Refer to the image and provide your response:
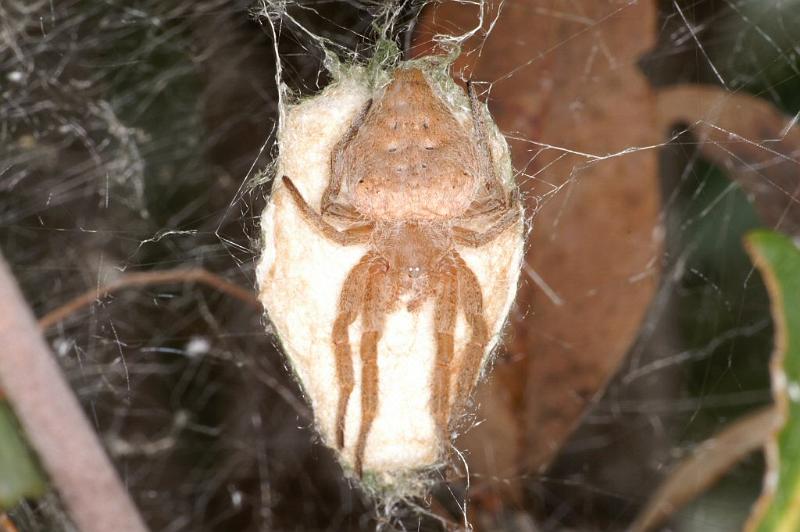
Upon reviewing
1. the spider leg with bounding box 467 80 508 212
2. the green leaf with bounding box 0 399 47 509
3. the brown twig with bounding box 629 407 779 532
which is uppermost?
the spider leg with bounding box 467 80 508 212

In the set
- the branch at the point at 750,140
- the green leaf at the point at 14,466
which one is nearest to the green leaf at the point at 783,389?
the branch at the point at 750,140

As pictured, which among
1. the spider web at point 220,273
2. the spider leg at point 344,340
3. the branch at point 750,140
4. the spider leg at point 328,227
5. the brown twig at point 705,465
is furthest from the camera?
the spider web at point 220,273

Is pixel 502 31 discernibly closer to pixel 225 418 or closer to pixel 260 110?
pixel 260 110

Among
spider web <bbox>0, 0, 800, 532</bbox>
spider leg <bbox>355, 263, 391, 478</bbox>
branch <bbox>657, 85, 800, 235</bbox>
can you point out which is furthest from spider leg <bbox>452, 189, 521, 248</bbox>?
branch <bbox>657, 85, 800, 235</bbox>

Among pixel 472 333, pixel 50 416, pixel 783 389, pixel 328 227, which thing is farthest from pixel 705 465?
pixel 50 416

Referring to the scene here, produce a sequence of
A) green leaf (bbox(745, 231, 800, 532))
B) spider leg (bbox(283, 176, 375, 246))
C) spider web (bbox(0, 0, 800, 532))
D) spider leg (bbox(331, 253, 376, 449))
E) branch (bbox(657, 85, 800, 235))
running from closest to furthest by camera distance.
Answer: green leaf (bbox(745, 231, 800, 532))
spider leg (bbox(283, 176, 375, 246))
spider leg (bbox(331, 253, 376, 449))
branch (bbox(657, 85, 800, 235))
spider web (bbox(0, 0, 800, 532))

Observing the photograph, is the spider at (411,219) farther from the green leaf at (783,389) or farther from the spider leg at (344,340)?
the green leaf at (783,389)

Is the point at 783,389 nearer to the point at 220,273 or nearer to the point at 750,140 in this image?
the point at 750,140

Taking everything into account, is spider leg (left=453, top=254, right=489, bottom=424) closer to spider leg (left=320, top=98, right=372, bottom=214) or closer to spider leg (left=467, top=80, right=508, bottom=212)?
spider leg (left=467, top=80, right=508, bottom=212)
